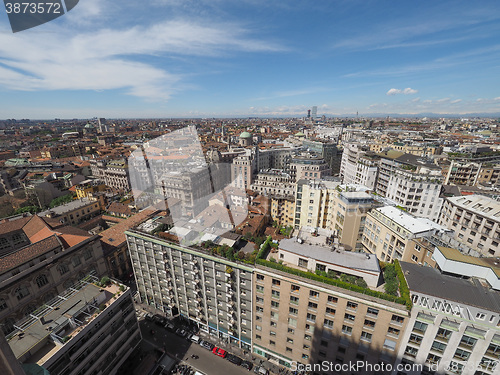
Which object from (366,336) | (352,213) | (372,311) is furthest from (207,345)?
(352,213)

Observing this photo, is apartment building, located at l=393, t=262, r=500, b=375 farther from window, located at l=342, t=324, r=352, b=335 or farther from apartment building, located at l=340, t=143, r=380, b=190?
apartment building, located at l=340, t=143, r=380, b=190

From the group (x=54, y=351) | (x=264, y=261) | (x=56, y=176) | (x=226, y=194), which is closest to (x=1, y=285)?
(x=54, y=351)

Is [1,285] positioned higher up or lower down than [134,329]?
higher up

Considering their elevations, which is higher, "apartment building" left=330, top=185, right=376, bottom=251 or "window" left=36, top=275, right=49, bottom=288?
"apartment building" left=330, top=185, right=376, bottom=251

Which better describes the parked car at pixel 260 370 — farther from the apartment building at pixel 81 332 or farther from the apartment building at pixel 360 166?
the apartment building at pixel 360 166

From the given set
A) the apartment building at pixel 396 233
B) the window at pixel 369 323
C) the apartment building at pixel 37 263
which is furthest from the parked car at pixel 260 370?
the apartment building at pixel 37 263

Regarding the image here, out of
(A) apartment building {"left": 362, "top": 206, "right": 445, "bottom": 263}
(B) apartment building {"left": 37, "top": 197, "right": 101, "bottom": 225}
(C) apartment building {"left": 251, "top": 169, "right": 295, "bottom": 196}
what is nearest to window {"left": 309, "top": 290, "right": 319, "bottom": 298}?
(A) apartment building {"left": 362, "top": 206, "right": 445, "bottom": 263}

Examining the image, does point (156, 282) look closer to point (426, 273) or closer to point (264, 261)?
point (264, 261)
